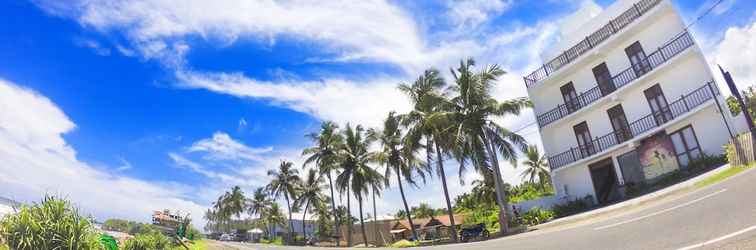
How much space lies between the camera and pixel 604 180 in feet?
75.4

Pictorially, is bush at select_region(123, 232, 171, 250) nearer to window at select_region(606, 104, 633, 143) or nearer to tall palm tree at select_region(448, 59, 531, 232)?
tall palm tree at select_region(448, 59, 531, 232)

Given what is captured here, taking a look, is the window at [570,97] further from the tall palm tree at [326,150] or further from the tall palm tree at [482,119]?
the tall palm tree at [326,150]

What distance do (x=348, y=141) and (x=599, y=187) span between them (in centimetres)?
1918

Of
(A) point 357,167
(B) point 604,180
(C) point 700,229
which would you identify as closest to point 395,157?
(A) point 357,167

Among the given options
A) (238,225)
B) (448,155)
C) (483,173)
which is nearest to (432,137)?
(448,155)

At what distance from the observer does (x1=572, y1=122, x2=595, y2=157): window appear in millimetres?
23372

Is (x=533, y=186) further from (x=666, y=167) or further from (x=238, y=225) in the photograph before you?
(x=238, y=225)

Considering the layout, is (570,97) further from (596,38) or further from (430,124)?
(430,124)

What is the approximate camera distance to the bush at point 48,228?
19.7ft

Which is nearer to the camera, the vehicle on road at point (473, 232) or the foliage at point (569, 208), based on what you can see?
the vehicle on road at point (473, 232)

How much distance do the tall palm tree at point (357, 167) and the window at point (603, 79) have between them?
16.9 meters

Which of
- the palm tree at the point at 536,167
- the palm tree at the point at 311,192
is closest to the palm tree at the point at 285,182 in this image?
the palm tree at the point at 311,192

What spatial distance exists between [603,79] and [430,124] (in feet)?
35.1

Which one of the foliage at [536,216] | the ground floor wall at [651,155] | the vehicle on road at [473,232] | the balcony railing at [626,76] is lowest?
the vehicle on road at [473,232]
